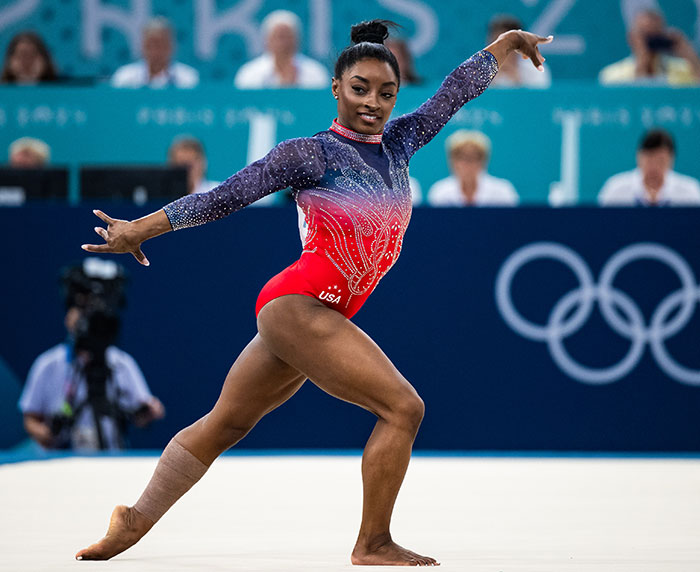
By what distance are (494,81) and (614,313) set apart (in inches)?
110

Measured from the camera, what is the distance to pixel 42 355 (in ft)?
21.7

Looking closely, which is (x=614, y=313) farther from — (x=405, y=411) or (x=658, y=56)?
(x=405, y=411)

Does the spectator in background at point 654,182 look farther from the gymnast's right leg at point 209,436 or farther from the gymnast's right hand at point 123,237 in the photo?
the gymnast's right hand at point 123,237

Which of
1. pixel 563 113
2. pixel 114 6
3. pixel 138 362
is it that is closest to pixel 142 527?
pixel 138 362

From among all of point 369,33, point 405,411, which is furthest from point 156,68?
point 405,411

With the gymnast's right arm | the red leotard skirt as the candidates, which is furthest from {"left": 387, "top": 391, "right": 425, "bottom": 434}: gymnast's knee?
the gymnast's right arm

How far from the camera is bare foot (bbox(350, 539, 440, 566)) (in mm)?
3070

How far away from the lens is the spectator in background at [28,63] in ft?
27.9

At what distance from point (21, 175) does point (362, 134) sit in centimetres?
427

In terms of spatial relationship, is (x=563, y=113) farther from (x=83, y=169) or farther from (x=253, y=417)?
(x=253, y=417)

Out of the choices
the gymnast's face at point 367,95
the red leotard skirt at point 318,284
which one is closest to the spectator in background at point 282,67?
the gymnast's face at point 367,95

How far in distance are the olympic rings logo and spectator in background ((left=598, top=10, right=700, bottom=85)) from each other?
2239 mm

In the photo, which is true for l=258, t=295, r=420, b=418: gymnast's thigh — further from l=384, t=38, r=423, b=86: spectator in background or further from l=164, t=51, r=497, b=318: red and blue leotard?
l=384, t=38, r=423, b=86: spectator in background

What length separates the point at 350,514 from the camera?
4.32m
